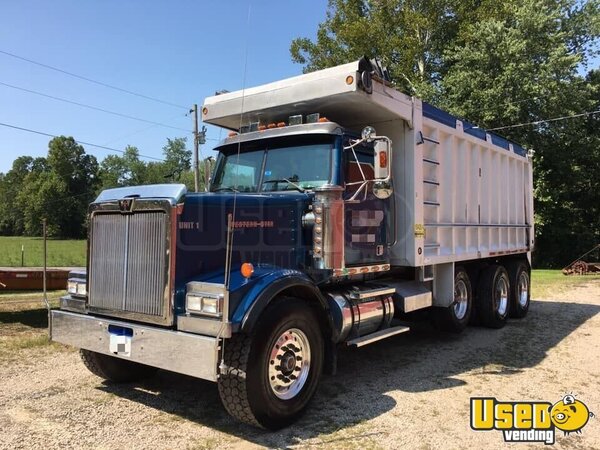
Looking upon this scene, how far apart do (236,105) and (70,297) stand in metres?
A: 3.02

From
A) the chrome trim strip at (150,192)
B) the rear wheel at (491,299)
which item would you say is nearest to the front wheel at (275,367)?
the chrome trim strip at (150,192)

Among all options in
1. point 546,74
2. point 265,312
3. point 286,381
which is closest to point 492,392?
point 286,381

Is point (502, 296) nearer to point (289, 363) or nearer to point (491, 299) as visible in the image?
point (491, 299)

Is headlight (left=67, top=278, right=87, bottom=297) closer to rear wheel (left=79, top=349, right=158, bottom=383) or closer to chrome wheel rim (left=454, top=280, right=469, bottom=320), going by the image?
rear wheel (left=79, top=349, right=158, bottom=383)

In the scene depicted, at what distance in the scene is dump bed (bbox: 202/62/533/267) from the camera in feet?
18.7

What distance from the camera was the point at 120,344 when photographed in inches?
166

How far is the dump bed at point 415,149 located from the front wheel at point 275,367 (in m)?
2.33

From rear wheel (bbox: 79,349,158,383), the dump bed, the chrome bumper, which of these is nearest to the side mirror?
the dump bed

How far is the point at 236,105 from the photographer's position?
6320mm

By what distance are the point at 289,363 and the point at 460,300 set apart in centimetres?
475

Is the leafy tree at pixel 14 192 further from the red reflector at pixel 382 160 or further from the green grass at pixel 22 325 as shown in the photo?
the red reflector at pixel 382 160

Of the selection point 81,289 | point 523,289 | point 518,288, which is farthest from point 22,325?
point 523,289

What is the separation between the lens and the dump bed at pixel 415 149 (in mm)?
5711

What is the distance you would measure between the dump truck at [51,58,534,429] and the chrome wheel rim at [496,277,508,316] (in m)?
1.24
